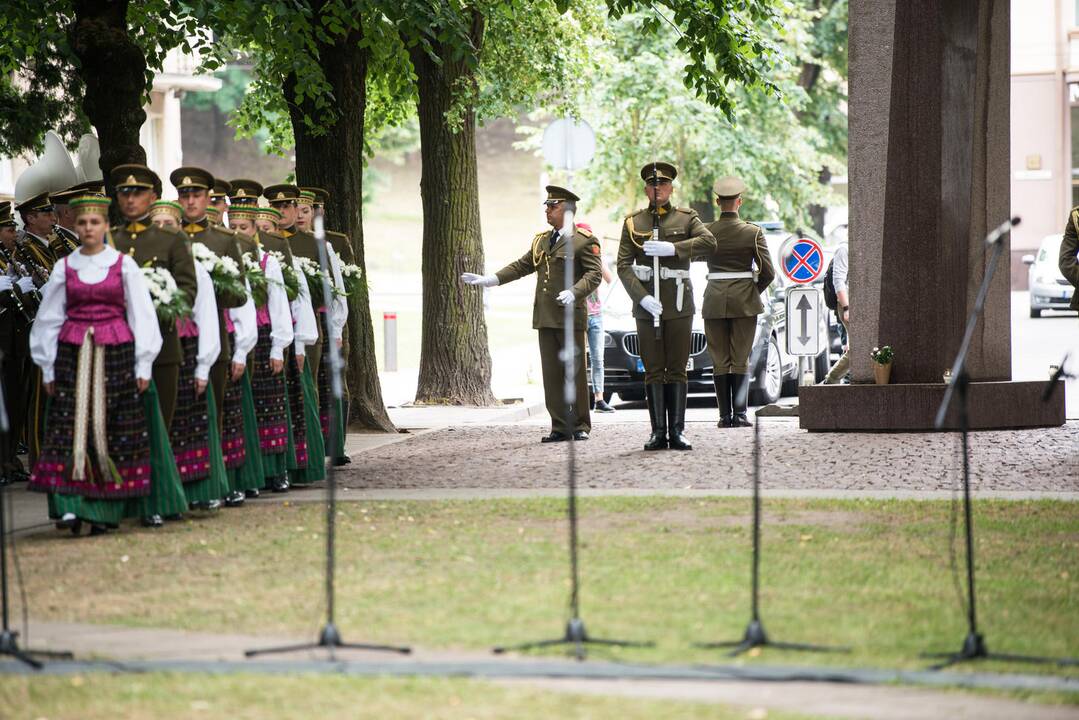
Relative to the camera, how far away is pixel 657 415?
48.3ft

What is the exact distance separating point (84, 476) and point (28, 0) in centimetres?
612

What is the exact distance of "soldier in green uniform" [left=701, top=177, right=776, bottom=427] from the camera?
1712 centimetres

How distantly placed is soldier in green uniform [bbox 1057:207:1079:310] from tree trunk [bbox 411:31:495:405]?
854 centimetres

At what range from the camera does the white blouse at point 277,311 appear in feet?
39.0

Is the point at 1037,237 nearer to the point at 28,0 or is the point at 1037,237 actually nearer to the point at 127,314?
the point at 28,0

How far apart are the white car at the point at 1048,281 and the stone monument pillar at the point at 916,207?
73.3ft

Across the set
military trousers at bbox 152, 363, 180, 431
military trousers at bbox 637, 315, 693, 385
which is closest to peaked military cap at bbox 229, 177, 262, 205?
military trousers at bbox 152, 363, 180, 431

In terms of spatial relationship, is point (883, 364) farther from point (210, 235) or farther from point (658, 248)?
point (210, 235)

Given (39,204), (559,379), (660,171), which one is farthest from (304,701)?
(559,379)

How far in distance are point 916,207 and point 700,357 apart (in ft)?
16.0

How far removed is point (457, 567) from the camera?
8680mm

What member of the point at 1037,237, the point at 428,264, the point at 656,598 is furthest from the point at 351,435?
the point at 1037,237

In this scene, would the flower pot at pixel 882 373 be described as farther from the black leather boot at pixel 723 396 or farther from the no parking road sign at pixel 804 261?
the no parking road sign at pixel 804 261

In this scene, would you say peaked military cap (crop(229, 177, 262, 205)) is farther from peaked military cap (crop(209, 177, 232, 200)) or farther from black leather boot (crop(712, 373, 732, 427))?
black leather boot (crop(712, 373, 732, 427))
